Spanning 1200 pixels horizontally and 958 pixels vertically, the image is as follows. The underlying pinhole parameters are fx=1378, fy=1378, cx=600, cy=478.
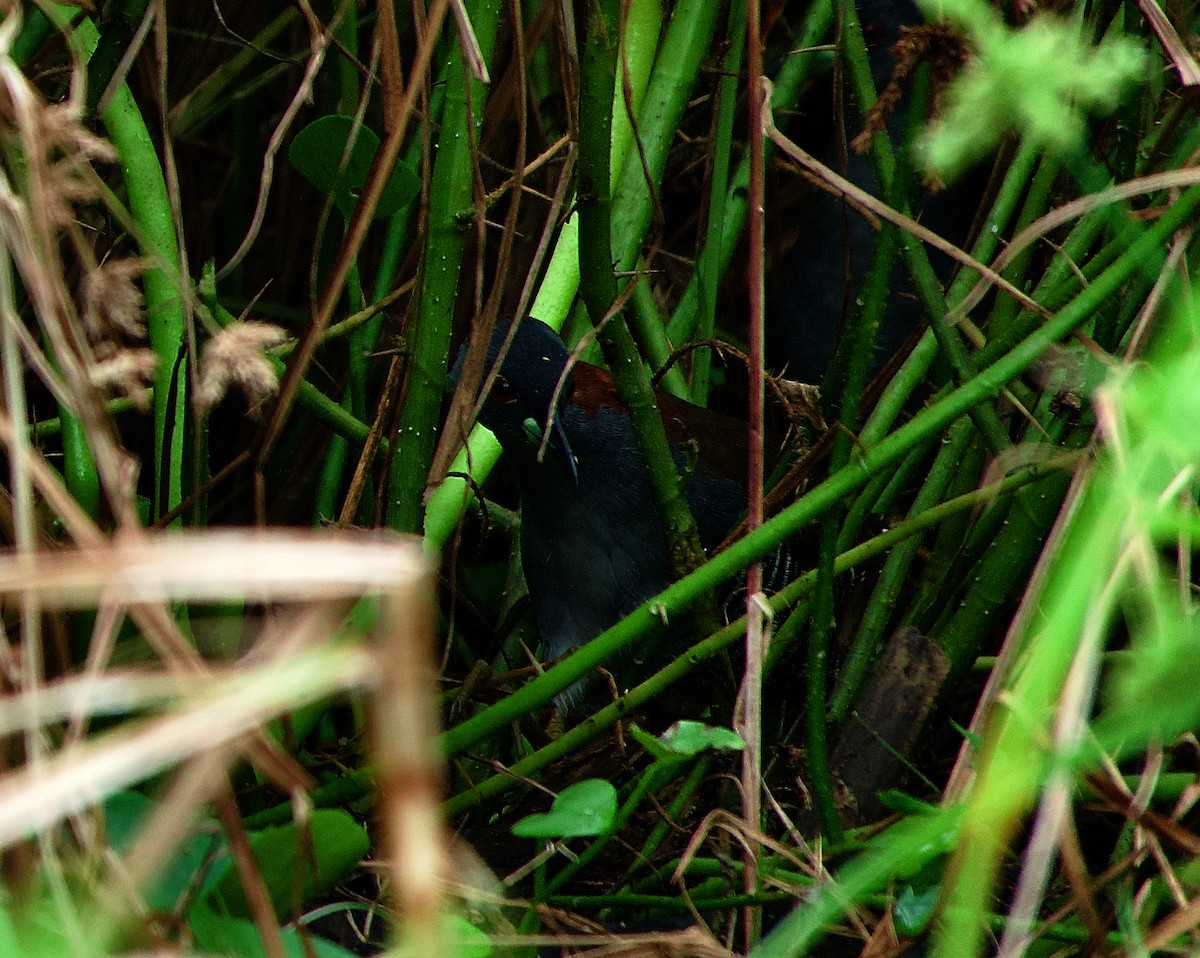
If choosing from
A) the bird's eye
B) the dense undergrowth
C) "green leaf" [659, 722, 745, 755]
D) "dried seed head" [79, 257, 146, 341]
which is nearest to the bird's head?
the bird's eye

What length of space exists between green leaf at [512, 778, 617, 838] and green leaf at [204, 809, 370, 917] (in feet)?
0.46

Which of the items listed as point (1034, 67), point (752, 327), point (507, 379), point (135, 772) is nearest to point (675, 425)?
point (507, 379)

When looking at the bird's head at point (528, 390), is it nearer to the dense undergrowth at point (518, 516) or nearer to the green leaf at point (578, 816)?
the dense undergrowth at point (518, 516)

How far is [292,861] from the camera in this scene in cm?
100

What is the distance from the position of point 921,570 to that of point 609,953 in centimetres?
120

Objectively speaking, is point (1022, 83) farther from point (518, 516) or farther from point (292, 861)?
point (518, 516)

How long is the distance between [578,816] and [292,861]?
26cm

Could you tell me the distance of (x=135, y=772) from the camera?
2.11 ft

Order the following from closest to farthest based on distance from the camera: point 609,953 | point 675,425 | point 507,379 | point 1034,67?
point 1034,67 → point 609,953 → point 507,379 → point 675,425

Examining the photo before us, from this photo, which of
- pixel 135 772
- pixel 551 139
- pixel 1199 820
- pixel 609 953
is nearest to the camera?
pixel 135 772

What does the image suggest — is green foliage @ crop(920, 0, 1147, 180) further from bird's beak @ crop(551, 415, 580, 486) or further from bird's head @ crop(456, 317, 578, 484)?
bird's beak @ crop(551, 415, 580, 486)

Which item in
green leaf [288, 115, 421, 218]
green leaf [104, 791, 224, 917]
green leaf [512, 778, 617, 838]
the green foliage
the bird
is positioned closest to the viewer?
the green foliage

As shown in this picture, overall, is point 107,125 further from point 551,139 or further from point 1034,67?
point 1034,67

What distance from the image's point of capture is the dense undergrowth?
0.76 m
